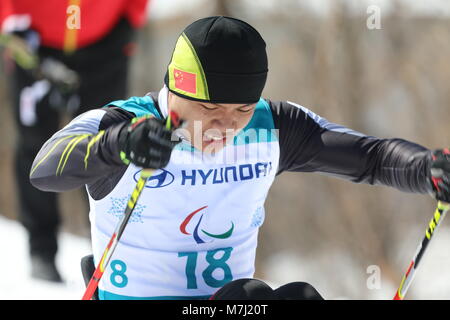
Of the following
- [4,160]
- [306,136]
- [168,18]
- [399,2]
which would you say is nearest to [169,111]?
[306,136]

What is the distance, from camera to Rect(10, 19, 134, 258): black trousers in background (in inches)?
141

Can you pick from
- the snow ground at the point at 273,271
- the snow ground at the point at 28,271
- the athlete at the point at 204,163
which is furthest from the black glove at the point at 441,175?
the snow ground at the point at 28,271

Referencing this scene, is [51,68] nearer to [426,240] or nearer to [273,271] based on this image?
[426,240]

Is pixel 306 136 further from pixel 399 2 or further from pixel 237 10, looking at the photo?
pixel 237 10

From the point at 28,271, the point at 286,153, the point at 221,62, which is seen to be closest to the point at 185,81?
the point at 221,62

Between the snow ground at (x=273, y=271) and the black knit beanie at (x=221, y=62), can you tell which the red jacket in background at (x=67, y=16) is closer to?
the snow ground at (x=273, y=271)

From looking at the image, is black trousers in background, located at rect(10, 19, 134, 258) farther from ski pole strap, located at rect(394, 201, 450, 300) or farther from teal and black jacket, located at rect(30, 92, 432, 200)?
ski pole strap, located at rect(394, 201, 450, 300)

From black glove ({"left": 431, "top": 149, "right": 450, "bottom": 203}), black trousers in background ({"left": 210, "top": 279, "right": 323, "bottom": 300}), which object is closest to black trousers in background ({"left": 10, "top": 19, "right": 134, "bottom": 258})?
black trousers in background ({"left": 210, "top": 279, "right": 323, "bottom": 300})

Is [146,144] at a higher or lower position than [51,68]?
higher

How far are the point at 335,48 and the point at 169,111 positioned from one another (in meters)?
6.16

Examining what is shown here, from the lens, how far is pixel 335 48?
7.86m

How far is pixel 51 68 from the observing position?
11.9ft

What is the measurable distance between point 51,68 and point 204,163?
190cm

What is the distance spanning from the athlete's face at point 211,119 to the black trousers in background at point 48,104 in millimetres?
1799
